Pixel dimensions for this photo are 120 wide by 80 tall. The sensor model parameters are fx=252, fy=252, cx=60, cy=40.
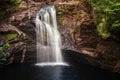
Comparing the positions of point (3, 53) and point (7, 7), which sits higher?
point (7, 7)

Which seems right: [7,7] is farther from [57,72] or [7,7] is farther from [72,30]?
[57,72]

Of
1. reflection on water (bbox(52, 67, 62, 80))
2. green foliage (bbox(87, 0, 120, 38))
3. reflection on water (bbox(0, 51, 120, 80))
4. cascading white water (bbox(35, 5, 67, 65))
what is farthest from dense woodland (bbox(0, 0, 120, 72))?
reflection on water (bbox(52, 67, 62, 80))

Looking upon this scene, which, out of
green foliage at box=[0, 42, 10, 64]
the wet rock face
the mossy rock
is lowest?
green foliage at box=[0, 42, 10, 64]

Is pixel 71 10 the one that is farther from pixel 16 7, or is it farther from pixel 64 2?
pixel 16 7

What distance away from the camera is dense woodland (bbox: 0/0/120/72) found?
1652 cm

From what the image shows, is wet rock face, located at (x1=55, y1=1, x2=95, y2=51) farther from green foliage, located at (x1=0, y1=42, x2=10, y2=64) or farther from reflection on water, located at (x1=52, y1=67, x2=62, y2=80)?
green foliage, located at (x1=0, y1=42, x2=10, y2=64)

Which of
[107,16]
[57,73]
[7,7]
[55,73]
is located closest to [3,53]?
[55,73]

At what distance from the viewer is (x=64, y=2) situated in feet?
70.7

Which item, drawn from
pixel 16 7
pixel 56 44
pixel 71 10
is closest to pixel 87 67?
pixel 56 44

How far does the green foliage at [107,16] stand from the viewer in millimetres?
14961

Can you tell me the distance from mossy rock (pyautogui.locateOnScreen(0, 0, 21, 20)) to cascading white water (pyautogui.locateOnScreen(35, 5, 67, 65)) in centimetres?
197

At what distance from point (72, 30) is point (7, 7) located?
5.45 m

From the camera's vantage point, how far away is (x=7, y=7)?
64.9 ft

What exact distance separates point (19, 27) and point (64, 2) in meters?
4.61
